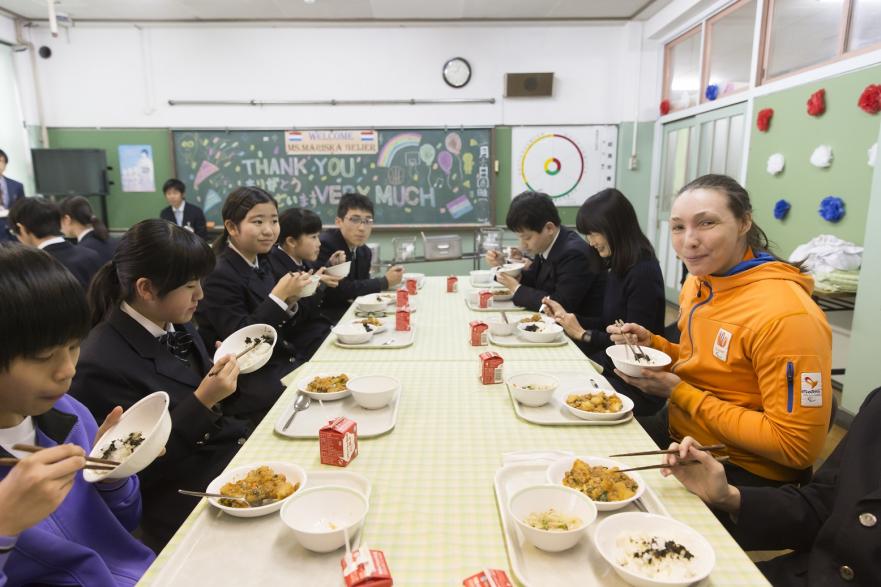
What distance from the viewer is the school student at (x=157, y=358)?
1.35 m

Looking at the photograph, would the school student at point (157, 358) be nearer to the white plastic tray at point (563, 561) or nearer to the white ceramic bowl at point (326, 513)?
the white ceramic bowl at point (326, 513)

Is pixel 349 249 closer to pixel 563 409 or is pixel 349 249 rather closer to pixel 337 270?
pixel 337 270

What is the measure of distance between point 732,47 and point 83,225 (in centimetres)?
552

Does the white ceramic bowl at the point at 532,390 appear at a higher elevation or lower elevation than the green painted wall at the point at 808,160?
lower

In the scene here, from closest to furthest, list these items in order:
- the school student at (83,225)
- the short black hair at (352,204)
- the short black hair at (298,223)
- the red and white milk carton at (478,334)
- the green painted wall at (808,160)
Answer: the red and white milk carton at (478,334), the short black hair at (298,223), the green painted wall at (808,160), the short black hair at (352,204), the school student at (83,225)

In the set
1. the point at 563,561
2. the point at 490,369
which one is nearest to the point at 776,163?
the point at 490,369

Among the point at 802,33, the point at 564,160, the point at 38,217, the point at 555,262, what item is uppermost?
the point at 802,33

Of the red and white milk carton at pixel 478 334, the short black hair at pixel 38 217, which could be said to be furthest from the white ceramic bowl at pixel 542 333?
the short black hair at pixel 38 217

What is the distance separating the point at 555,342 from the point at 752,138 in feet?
10.3

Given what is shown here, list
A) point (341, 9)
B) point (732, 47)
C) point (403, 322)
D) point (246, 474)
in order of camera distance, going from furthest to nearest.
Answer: point (341, 9), point (732, 47), point (403, 322), point (246, 474)

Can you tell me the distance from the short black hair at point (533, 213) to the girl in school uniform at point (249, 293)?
3.95ft

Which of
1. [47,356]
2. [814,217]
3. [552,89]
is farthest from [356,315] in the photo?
[552,89]

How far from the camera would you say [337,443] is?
1.16 m

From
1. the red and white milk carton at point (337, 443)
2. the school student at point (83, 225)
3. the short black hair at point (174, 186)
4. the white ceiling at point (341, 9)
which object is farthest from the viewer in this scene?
the short black hair at point (174, 186)
